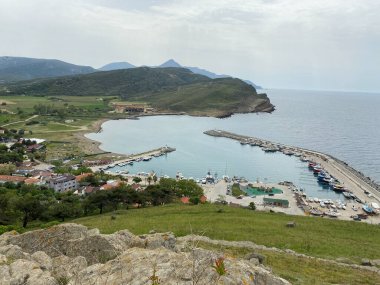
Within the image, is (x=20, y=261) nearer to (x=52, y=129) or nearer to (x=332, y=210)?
(x=332, y=210)

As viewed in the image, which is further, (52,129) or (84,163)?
(52,129)

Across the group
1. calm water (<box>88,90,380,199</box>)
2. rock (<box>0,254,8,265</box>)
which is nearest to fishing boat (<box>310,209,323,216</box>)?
calm water (<box>88,90,380,199</box>)

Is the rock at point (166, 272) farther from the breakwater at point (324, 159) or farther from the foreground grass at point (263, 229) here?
the breakwater at point (324, 159)

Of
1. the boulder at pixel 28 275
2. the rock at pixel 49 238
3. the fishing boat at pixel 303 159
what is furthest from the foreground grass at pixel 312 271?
the fishing boat at pixel 303 159

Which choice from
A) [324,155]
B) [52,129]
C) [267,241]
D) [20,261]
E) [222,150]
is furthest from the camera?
[52,129]

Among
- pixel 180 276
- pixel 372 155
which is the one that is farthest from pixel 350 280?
pixel 372 155

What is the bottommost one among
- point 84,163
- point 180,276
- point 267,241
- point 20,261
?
point 84,163
